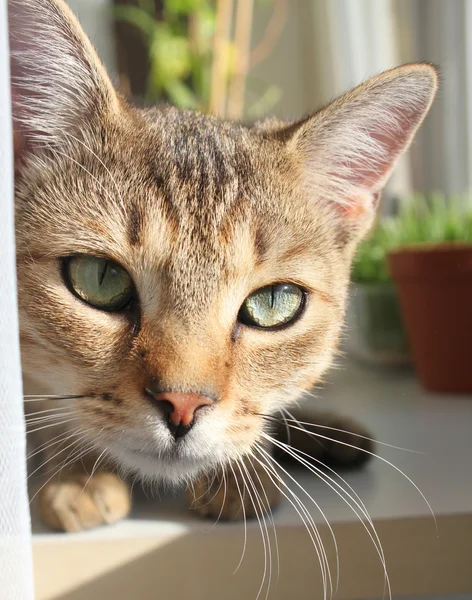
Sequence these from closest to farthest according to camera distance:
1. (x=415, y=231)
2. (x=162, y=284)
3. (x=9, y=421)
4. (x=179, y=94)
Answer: (x=9, y=421) < (x=162, y=284) < (x=415, y=231) < (x=179, y=94)

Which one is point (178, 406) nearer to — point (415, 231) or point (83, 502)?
point (83, 502)

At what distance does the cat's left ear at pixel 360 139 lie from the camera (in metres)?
0.73

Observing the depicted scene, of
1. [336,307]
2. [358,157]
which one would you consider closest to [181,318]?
[336,307]

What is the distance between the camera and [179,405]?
59cm

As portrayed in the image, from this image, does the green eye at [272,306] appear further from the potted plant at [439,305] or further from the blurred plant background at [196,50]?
the blurred plant background at [196,50]

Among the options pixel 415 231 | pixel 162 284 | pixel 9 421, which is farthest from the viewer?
pixel 415 231

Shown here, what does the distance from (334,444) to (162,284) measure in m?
0.36

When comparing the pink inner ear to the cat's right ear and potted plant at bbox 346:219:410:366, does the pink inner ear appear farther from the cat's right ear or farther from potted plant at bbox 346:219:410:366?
potted plant at bbox 346:219:410:366

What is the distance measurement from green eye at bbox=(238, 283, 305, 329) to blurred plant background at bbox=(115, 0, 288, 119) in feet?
5.29

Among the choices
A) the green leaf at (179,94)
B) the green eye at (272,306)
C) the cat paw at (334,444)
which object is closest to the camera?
the green eye at (272,306)

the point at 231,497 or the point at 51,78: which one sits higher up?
the point at 51,78

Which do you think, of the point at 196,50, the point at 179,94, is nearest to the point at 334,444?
the point at 179,94

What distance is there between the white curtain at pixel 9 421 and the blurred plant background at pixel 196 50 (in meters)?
1.80

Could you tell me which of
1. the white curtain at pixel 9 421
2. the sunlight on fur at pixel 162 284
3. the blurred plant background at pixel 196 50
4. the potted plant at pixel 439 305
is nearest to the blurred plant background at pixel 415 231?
the potted plant at pixel 439 305
